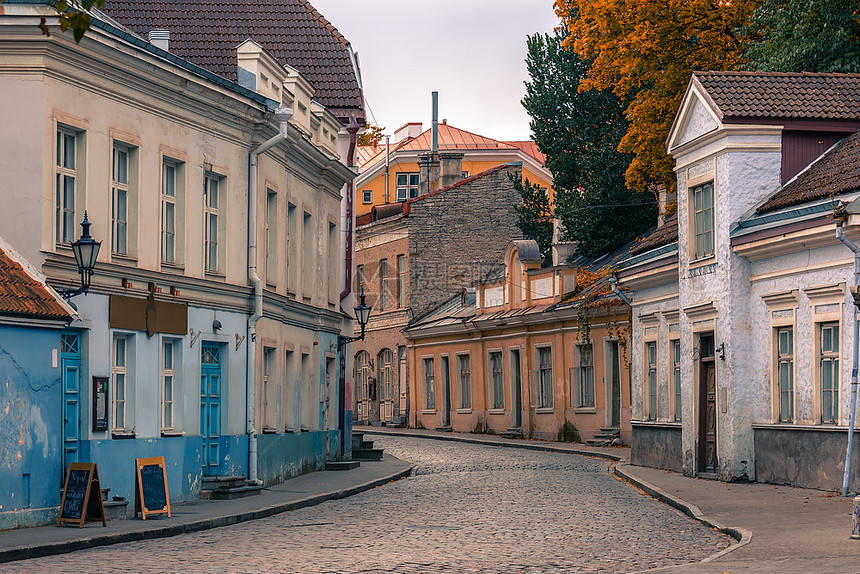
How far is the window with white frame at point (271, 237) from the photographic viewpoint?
2570 cm

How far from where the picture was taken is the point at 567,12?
122ft

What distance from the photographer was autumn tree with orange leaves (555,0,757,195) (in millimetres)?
33062

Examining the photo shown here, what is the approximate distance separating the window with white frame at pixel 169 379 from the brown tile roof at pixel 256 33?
528 inches

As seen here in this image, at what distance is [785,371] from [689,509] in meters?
4.94

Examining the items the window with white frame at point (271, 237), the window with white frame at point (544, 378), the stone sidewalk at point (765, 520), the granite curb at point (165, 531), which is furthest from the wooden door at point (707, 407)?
the window with white frame at point (544, 378)

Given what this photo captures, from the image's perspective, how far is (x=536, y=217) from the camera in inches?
1970

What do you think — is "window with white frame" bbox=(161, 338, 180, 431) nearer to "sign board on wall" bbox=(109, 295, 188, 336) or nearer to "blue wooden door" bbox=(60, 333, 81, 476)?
"sign board on wall" bbox=(109, 295, 188, 336)

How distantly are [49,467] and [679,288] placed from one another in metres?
13.5

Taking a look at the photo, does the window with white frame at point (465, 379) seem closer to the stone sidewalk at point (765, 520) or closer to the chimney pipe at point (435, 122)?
the stone sidewalk at point (765, 520)

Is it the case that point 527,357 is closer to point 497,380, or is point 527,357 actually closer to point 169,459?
point 497,380

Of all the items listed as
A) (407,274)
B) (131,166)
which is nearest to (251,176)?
(131,166)

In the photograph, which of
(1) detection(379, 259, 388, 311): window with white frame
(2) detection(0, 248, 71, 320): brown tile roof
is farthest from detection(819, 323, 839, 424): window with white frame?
(1) detection(379, 259, 388, 311): window with white frame

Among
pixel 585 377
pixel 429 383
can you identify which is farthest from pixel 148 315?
pixel 429 383

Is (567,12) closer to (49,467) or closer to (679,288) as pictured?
(679,288)
